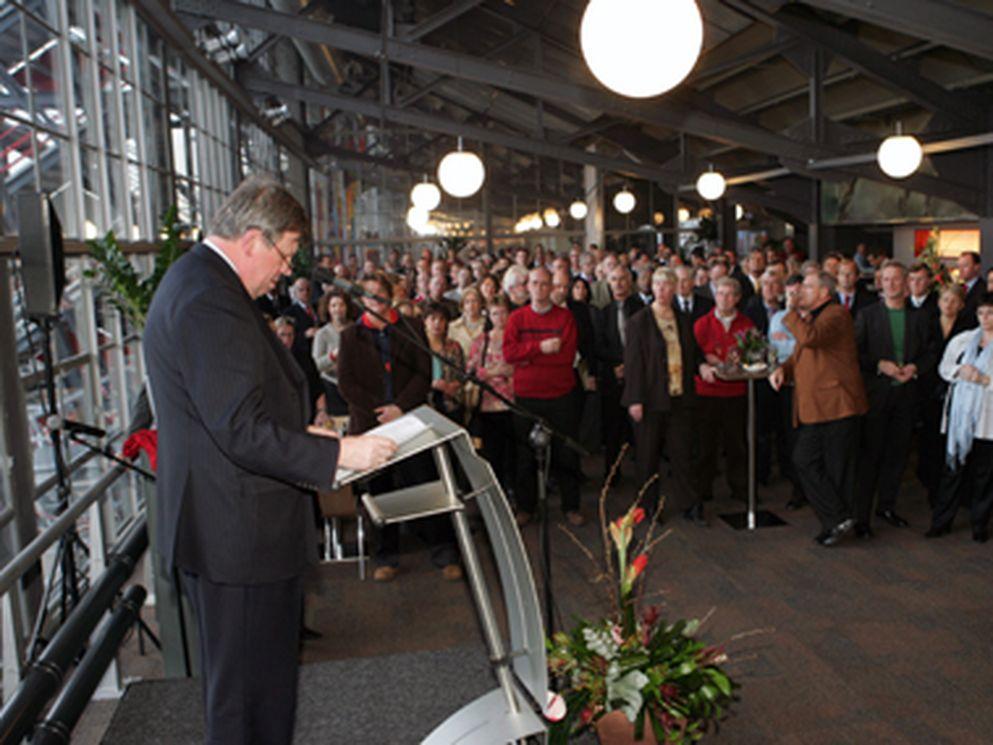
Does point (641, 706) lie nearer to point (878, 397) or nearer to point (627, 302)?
point (878, 397)

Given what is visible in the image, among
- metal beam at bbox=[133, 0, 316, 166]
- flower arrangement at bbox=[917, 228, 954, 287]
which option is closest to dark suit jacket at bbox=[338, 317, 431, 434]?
metal beam at bbox=[133, 0, 316, 166]

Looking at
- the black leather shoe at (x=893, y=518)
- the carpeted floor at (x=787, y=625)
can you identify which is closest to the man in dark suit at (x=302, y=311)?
the carpeted floor at (x=787, y=625)

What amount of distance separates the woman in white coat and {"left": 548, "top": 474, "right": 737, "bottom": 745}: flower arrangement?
9.42 feet

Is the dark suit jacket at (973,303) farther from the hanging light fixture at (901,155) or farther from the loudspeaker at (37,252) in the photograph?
the loudspeaker at (37,252)

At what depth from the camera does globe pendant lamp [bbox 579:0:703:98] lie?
10.7ft

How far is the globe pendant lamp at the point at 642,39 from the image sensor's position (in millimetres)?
3264

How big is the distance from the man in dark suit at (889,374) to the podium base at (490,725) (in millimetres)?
3805

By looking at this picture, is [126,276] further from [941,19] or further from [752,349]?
[941,19]

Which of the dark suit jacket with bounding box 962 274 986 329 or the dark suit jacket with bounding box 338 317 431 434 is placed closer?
the dark suit jacket with bounding box 338 317 431 434

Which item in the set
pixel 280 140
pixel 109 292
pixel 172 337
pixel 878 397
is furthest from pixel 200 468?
pixel 280 140

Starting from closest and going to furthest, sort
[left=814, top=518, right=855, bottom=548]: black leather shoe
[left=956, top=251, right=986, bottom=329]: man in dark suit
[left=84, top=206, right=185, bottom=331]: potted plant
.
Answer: [left=84, top=206, right=185, bottom=331]: potted plant, [left=814, top=518, right=855, bottom=548]: black leather shoe, [left=956, top=251, right=986, bottom=329]: man in dark suit

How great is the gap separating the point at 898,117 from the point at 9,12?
32.0 feet

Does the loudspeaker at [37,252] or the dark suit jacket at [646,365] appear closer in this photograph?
the loudspeaker at [37,252]

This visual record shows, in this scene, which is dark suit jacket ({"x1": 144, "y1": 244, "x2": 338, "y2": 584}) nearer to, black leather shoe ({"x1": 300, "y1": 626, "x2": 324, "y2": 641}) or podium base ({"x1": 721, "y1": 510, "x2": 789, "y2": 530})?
black leather shoe ({"x1": 300, "y1": 626, "x2": 324, "y2": 641})
